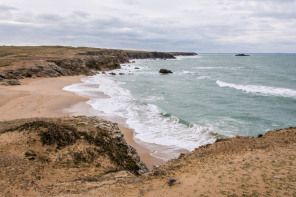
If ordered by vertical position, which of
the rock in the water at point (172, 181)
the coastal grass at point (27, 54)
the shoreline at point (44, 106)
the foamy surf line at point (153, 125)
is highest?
the coastal grass at point (27, 54)

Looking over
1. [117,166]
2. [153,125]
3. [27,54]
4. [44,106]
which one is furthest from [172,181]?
[27,54]

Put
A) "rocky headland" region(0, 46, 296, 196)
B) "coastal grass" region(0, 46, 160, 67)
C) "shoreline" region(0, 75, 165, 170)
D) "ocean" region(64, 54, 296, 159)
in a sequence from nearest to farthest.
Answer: "rocky headland" region(0, 46, 296, 196) → "shoreline" region(0, 75, 165, 170) → "ocean" region(64, 54, 296, 159) → "coastal grass" region(0, 46, 160, 67)

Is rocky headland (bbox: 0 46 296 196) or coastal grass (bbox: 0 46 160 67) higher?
coastal grass (bbox: 0 46 160 67)

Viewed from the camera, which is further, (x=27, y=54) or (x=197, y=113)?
(x=27, y=54)

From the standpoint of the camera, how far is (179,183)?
7848mm

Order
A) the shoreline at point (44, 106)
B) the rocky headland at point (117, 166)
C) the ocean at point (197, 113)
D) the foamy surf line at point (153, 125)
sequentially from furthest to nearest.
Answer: the ocean at point (197, 113), the shoreline at point (44, 106), the foamy surf line at point (153, 125), the rocky headland at point (117, 166)

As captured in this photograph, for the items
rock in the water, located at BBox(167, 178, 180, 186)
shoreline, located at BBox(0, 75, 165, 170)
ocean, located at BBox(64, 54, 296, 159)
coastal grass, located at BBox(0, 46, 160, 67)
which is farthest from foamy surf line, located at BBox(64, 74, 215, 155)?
coastal grass, located at BBox(0, 46, 160, 67)

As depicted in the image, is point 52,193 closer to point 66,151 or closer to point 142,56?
point 66,151

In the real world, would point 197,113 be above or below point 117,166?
below

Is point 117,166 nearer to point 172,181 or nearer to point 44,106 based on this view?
point 172,181

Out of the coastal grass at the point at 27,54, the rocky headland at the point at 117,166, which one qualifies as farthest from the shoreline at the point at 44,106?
the coastal grass at the point at 27,54

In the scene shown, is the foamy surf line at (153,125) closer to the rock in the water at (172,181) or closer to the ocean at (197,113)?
the ocean at (197,113)

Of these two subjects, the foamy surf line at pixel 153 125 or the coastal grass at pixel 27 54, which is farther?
the coastal grass at pixel 27 54

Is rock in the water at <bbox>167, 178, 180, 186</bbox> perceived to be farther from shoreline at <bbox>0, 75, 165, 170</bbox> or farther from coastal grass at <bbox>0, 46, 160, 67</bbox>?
coastal grass at <bbox>0, 46, 160, 67</bbox>
